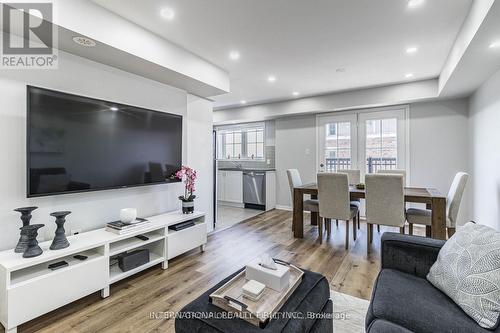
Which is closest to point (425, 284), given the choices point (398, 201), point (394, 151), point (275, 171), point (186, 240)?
point (398, 201)

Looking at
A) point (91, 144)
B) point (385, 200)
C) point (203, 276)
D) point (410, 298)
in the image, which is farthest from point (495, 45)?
point (91, 144)

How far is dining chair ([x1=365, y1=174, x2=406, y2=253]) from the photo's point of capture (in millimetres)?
2949

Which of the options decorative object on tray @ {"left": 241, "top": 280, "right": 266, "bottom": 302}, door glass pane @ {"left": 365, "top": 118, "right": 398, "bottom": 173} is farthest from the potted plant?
door glass pane @ {"left": 365, "top": 118, "right": 398, "bottom": 173}

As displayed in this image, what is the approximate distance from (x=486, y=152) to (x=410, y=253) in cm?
264

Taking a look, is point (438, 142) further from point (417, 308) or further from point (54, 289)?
point (54, 289)

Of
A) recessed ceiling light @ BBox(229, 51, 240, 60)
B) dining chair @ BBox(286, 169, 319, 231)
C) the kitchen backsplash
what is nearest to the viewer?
recessed ceiling light @ BBox(229, 51, 240, 60)

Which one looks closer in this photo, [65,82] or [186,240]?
[65,82]

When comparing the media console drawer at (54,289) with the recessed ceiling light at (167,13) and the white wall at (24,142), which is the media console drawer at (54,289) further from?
the recessed ceiling light at (167,13)

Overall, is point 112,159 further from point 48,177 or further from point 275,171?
point 275,171

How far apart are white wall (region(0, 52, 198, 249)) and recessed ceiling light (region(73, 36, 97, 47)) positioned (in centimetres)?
32

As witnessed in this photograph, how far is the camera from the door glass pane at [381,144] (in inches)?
185

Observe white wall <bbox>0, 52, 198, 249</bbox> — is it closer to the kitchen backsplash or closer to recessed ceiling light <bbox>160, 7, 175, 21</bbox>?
recessed ceiling light <bbox>160, 7, 175, 21</bbox>

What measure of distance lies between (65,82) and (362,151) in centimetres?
478

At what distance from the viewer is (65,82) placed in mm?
2332
